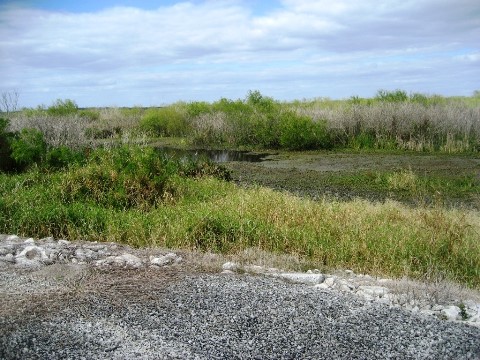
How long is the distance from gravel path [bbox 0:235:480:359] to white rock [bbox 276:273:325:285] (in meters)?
0.24

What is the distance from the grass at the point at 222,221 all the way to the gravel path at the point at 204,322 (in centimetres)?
207

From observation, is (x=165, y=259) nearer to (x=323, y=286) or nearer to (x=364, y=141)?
(x=323, y=286)

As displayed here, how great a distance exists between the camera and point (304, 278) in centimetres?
616

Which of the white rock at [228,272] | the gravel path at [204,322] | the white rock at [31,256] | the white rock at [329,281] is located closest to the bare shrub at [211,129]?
the white rock at [31,256]

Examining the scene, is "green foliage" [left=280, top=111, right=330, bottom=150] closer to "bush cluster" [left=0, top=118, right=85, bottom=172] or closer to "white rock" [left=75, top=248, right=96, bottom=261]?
"bush cluster" [left=0, top=118, right=85, bottom=172]

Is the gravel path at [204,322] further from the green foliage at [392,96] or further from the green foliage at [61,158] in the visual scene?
the green foliage at [392,96]

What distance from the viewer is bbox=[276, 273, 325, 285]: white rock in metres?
6.08

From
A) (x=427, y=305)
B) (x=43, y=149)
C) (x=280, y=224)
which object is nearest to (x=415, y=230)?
(x=280, y=224)

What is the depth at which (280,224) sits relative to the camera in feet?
30.3

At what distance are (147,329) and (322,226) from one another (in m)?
5.02

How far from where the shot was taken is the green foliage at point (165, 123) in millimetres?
33094

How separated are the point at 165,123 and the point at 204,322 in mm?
29788

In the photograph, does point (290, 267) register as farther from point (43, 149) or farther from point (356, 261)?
point (43, 149)

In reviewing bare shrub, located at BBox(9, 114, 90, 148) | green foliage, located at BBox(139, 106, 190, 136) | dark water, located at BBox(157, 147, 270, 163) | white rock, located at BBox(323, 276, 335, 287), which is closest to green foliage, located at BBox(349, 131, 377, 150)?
dark water, located at BBox(157, 147, 270, 163)
